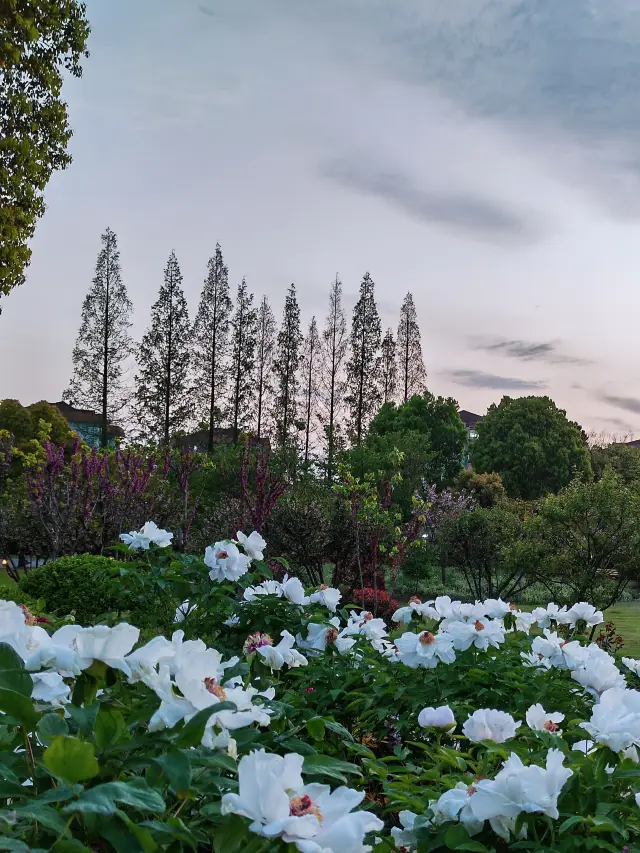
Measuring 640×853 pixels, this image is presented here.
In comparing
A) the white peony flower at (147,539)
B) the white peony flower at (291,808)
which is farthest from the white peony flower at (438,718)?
the white peony flower at (147,539)

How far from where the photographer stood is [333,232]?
10250 millimetres

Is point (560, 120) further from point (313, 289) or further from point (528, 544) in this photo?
point (313, 289)

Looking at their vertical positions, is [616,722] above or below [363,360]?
below

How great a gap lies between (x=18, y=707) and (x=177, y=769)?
0.65ft

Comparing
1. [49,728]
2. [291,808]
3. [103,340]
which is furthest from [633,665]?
[103,340]

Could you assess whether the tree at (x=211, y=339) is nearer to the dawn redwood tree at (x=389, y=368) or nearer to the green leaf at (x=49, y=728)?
the dawn redwood tree at (x=389, y=368)

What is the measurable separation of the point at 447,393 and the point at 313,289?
753cm

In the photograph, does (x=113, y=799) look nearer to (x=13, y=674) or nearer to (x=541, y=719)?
(x=13, y=674)

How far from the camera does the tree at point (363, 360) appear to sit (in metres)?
31.5

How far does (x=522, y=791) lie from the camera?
1065mm

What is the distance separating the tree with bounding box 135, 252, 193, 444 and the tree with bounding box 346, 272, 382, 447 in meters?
7.35

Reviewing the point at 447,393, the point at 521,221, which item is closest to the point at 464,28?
the point at 521,221

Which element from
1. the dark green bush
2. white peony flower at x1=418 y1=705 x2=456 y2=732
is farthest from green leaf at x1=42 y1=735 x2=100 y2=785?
the dark green bush

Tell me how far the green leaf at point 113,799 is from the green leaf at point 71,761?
21 mm
